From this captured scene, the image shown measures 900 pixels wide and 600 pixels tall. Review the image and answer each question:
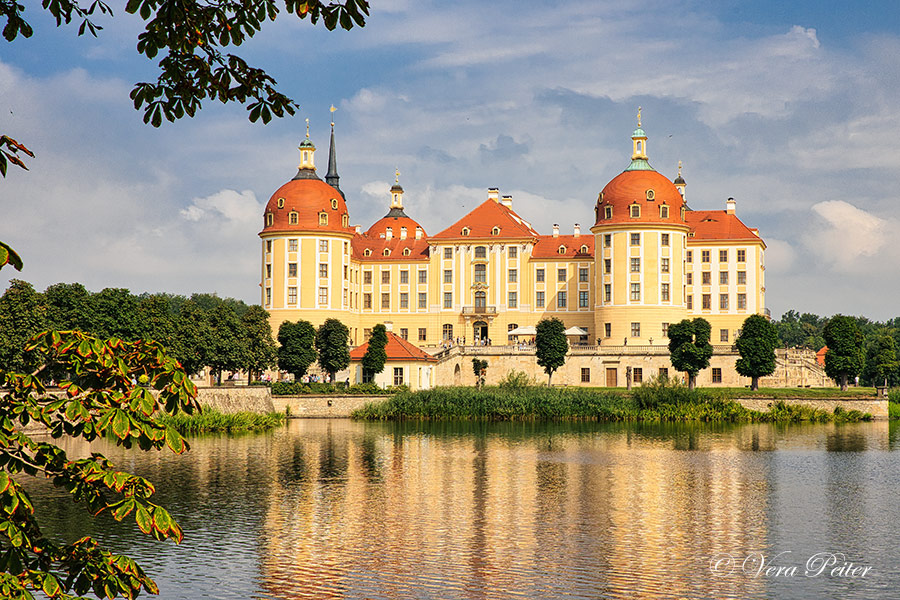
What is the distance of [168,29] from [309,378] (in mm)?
59928

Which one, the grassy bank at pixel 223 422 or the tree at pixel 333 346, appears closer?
the grassy bank at pixel 223 422

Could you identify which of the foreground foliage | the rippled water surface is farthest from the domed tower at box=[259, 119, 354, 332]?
the foreground foliage

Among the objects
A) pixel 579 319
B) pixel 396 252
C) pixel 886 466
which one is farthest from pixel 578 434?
pixel 396 252

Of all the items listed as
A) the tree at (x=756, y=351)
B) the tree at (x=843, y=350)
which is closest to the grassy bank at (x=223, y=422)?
the tree at (x=756, y=351)

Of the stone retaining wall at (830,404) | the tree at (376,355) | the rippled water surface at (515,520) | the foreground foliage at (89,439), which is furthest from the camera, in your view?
the tree at (376,355)

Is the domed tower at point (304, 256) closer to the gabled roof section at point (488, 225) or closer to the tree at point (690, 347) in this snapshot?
the gabled roof section at point (488, 225)

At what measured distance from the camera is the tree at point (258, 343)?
57.3 metres

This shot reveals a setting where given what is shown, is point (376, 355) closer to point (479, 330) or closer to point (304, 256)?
point (304, 256)

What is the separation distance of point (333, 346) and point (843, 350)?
101 feet

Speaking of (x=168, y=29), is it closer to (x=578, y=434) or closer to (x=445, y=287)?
(x=578, y=434)

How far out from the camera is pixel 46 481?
27328 millimetres

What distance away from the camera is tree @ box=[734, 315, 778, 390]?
5984cm

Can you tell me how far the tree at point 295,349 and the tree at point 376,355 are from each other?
333 cm

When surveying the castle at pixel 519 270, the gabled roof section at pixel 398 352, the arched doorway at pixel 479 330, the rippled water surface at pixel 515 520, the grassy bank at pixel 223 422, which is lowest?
the rippled water surface at pixel 515 520
